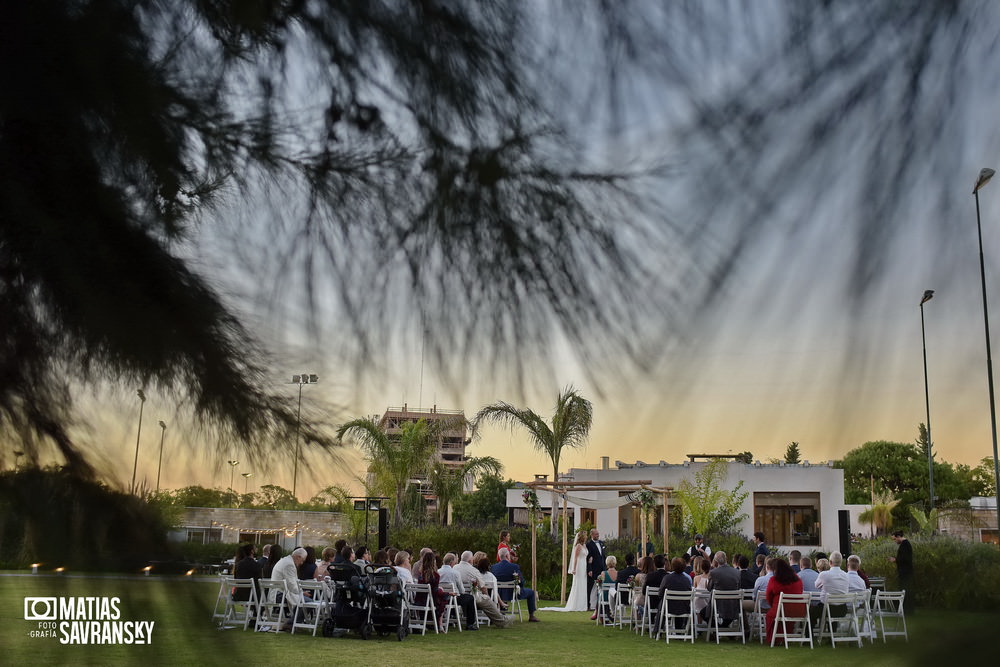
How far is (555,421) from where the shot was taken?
1.07m

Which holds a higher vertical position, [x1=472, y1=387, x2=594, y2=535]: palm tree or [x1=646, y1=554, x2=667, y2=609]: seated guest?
[x1=472, y1=387, x2=594, y2=535]: palm tree

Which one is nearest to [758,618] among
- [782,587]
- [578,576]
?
[782,587]

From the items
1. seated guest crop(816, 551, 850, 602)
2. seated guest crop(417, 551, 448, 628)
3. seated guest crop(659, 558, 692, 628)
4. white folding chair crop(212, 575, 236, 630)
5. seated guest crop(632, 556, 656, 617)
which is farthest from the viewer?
seated guest crop(632, 556, 656, 617)

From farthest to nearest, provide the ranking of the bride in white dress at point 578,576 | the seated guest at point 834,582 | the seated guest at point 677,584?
the bride in white dress at point 578,576, the seated guest at point 677,584, the seated guest at point 834,582

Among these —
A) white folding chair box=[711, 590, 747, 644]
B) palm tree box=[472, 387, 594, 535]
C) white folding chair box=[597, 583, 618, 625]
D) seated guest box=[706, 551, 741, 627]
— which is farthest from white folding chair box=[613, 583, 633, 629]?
palm tree box=[472, 387, 594, 535]

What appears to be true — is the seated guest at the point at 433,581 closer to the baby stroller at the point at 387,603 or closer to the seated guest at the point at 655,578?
the baby stroller at the point at 387,603

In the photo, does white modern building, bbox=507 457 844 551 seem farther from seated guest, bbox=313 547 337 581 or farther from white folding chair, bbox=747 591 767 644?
seated guest, bbox=313 547 337 581

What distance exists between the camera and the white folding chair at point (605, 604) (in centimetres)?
1359

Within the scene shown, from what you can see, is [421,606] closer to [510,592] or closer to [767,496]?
[510,592]

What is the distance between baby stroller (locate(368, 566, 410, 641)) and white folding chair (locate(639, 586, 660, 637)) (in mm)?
3386

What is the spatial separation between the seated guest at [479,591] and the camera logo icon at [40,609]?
11739 mm

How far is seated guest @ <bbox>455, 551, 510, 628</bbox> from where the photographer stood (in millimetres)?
12562

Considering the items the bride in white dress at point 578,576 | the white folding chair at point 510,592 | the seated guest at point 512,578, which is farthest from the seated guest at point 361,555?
the bride in white dress at point 578,576

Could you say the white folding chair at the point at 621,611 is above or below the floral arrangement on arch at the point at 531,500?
below
